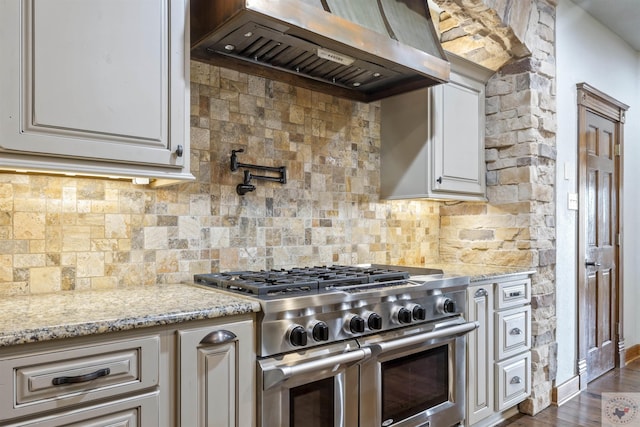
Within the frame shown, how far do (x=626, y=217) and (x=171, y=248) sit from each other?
13.8ft

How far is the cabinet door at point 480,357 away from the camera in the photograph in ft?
8.40

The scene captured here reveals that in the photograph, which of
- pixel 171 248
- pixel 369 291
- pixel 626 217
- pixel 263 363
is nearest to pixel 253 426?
pixel 263 363

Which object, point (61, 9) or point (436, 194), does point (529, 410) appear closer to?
point (436, 194)

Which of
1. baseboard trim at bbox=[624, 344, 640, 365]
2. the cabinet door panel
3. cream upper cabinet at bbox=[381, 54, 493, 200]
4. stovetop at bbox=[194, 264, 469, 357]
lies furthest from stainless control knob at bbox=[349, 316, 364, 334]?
baseboard trim at bbox=[624, 344, 640, 365]

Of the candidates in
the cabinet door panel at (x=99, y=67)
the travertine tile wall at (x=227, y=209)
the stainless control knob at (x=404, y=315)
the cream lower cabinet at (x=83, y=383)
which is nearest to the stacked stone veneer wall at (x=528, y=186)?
the travertine tile wall at (x=227, y=209)

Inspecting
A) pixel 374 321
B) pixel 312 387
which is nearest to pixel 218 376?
pixel 312 387

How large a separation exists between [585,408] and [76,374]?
3300 millimetres

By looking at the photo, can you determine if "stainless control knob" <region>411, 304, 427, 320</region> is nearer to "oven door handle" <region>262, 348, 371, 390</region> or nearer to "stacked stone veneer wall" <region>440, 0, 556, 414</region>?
"oven door handle" <region>262, 348, 371, 390</region>

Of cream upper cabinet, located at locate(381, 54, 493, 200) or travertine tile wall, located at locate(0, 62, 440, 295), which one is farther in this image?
cream upper cabinet, located at locate(381, 54, 493, 200)

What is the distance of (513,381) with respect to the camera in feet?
9.34

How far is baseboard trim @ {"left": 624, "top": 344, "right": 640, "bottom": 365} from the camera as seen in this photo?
4219 millimetres

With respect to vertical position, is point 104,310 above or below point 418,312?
above

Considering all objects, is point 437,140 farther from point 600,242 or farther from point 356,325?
point 600,242

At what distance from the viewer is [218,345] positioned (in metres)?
1.51
